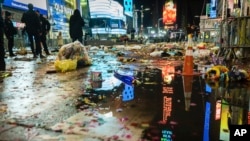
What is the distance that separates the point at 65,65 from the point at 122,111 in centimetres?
462

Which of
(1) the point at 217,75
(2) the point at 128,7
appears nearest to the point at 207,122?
(1) the point at 217,75

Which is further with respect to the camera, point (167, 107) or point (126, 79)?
point (126, 79)

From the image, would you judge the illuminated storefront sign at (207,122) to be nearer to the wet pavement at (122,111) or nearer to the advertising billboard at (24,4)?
the wet pavement at (122,111)

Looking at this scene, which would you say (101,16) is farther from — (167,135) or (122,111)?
(167,135)

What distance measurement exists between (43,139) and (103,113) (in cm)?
95

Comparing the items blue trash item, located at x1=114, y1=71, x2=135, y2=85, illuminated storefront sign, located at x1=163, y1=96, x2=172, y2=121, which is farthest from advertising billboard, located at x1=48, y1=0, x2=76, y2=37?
illuminated storefront sign, located at x1=163, y1=96, x2=172, y2=121

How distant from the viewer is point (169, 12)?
7181 cm

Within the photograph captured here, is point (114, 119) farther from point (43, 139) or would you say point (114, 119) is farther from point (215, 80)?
point (215, 80)

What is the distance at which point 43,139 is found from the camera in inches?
96.0

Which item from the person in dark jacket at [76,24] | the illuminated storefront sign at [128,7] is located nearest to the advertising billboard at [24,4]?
the person in dark jacket at [76,24]

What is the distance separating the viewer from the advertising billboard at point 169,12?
71137 mm

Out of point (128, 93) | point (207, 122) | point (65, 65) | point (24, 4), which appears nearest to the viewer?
point (207, 122)

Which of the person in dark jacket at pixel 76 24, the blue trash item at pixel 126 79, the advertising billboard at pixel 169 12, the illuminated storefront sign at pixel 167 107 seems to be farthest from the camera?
the advertising billboard at pixel 169 12

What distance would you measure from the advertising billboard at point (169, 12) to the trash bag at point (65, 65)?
65.6m
